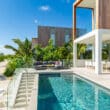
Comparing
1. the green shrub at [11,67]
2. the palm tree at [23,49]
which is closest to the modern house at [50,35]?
the palm tree at [23,49]

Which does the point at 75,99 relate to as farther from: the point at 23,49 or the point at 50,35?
the point at 50,35

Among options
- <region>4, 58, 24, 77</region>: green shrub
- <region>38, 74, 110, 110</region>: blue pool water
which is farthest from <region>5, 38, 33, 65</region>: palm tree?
<region>38, 74, 110, 110</region>: blue pool water

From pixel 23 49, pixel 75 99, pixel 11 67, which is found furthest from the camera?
pixel 23 49

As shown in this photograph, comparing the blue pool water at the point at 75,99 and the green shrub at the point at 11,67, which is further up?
the green shrub at the point at 11,67

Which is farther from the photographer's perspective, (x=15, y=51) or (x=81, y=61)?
(x=15, y=51)

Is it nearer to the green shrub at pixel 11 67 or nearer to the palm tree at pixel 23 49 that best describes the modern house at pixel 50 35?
the palm tree at pixel 23 49

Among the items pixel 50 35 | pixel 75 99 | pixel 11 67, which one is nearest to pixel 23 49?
pixel 11 67

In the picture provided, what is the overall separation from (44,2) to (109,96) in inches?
941

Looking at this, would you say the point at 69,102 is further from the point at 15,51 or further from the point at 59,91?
the point at 15,51

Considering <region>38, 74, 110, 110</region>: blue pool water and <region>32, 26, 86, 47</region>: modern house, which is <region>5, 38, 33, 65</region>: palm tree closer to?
<region>32, 26, 86, 47</region>: modern house

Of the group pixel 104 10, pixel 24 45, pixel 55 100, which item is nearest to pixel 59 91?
pixel 55 100

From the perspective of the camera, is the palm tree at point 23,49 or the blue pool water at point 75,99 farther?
the palm tree at point 23,49

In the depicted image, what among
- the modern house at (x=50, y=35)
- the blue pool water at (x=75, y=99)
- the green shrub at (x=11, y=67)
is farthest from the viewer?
the modern house at (x=50, y=35)

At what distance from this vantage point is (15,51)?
79.7 ft
